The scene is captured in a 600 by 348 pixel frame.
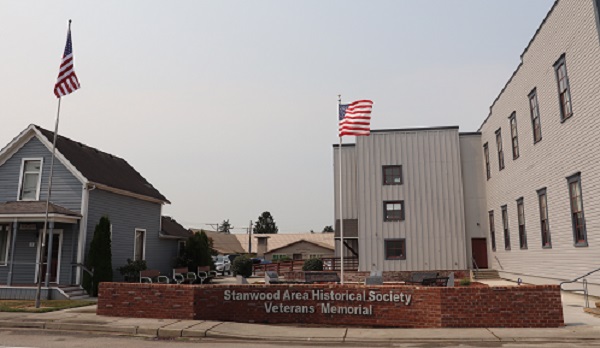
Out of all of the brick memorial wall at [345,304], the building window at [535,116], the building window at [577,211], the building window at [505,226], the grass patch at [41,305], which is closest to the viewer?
the brick memorial wall at [345,304]

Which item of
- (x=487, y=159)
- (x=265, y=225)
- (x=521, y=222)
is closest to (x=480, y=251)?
(x=487, y=159)

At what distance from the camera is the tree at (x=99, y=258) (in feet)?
65.4

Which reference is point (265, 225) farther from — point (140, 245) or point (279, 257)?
point (140, 245)

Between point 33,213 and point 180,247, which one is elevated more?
point 33,213

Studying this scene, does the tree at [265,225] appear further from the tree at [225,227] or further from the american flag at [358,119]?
the american flag at [358,119]

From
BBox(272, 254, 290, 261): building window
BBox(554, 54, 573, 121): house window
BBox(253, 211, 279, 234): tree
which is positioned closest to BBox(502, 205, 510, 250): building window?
BBox(554, 54, 573, 121): house window

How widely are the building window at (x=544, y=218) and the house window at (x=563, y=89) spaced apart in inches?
147

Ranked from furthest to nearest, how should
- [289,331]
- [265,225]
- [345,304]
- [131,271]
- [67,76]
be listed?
[265,225]
[131,271]
[67,76]
[345,304]
[289,331]

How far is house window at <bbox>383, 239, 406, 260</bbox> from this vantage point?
93.9ft

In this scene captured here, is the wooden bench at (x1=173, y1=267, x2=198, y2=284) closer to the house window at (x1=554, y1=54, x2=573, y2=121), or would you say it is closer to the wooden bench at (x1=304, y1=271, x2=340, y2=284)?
the wooden bench at (x1=304, y1=271, x2=340, y2=284)

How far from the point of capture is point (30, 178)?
2133cm

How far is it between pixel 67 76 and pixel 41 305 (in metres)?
7.92

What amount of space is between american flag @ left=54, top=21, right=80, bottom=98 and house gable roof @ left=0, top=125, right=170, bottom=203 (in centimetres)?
486

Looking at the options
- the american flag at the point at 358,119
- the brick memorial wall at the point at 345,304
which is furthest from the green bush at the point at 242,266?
the brick memorial wall at the point at 345,304
